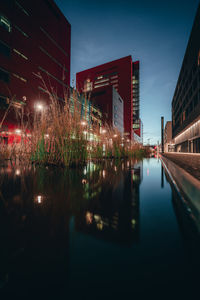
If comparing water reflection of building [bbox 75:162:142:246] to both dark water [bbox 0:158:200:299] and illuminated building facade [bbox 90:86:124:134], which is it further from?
illuminated building facade [bbox 90:86:124:134]

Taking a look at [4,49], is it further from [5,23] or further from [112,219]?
[112,219]

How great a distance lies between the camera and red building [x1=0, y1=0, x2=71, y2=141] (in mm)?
6176

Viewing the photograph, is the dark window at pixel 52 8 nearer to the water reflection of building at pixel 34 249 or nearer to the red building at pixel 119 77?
the red building at pixel 119 77

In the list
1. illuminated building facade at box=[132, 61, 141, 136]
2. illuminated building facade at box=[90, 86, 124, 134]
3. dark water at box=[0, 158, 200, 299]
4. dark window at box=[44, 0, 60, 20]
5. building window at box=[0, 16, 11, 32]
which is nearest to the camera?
dark water at box=[0, 158, 200, 299]

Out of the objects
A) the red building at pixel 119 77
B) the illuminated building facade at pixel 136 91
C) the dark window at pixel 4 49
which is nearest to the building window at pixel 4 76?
the dark window at pixel 4 49

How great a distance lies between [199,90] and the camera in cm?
704

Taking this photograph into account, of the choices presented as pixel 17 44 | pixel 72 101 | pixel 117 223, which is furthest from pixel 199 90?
pixel 17 44

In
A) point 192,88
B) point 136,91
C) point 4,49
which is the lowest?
point 192,88

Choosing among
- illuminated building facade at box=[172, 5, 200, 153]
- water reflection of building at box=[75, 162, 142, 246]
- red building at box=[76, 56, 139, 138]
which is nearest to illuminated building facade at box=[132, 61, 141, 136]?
red building at box=[76, 56, 139, 138]

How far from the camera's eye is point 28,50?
7273 millimetres

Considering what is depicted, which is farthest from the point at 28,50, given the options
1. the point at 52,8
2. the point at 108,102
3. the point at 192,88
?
the point at 192,88

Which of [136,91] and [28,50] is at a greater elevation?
[136,91]

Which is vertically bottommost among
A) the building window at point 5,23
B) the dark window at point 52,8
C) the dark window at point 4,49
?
the dark window at point 4,49

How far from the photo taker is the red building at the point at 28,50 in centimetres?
618
